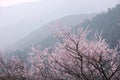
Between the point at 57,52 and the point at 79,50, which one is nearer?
the point at 79,50

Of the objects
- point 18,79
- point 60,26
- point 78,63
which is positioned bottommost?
point 18,79

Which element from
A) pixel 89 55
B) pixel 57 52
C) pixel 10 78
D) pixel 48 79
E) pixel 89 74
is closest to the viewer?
pixel 89 55

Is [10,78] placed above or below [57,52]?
below

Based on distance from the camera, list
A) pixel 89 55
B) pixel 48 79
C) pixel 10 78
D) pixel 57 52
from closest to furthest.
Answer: pixel 89 55
pixel 57 52
pixel 48 79
pixel 10 78

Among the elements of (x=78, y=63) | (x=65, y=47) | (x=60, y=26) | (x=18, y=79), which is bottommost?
(x=18, y=79)

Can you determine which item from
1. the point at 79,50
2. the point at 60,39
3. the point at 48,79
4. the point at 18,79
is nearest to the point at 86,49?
the point at 79,50

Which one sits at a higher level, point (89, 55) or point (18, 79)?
point (89, 55)

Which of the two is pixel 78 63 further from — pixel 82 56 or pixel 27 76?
pixel 27 76

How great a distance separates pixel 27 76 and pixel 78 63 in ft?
35.5

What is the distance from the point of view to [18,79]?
3042 cm

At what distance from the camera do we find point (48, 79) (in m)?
27.4

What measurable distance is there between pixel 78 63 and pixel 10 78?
10996 mm

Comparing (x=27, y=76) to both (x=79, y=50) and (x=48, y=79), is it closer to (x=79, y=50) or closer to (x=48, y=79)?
(x=48, y=79)

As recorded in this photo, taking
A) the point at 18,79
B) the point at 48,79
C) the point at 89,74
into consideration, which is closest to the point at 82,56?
the point at 89,74
